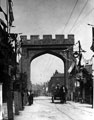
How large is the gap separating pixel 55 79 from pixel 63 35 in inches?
2672

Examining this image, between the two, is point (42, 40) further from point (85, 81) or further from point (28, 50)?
point (85, 81)

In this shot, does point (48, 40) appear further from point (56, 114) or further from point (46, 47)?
point (56, 114)

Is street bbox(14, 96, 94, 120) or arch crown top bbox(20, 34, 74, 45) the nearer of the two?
street bbox(14, 96, 94, 120)

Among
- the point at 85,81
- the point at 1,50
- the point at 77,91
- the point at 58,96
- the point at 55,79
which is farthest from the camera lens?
the point at 55,79

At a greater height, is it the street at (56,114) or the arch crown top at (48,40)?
the arch crown top at (48,40)

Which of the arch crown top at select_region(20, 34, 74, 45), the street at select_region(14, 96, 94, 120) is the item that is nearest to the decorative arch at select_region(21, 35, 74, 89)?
the arch crown top at select_region(20, 34, 74, 45)

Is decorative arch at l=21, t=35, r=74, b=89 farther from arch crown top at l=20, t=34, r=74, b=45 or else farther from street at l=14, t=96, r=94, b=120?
street at l=14, t=96, r=94, b=120

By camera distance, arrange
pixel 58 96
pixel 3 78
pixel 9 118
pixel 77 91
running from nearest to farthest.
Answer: pixel 3 78, pixel 9 118, pixel 58 96, pixel 77 91

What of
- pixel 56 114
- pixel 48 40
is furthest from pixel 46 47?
pixel 56 114

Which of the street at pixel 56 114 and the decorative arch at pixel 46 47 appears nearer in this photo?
the street at pixel 56 114

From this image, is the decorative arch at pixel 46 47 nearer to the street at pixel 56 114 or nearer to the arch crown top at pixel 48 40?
the arch crown top at pixel 48 40

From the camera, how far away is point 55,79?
109m

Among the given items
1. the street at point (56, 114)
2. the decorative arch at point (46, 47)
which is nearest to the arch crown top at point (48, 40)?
the decorative arch at point (46, 47)

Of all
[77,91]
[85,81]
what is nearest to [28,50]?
[77,91]
